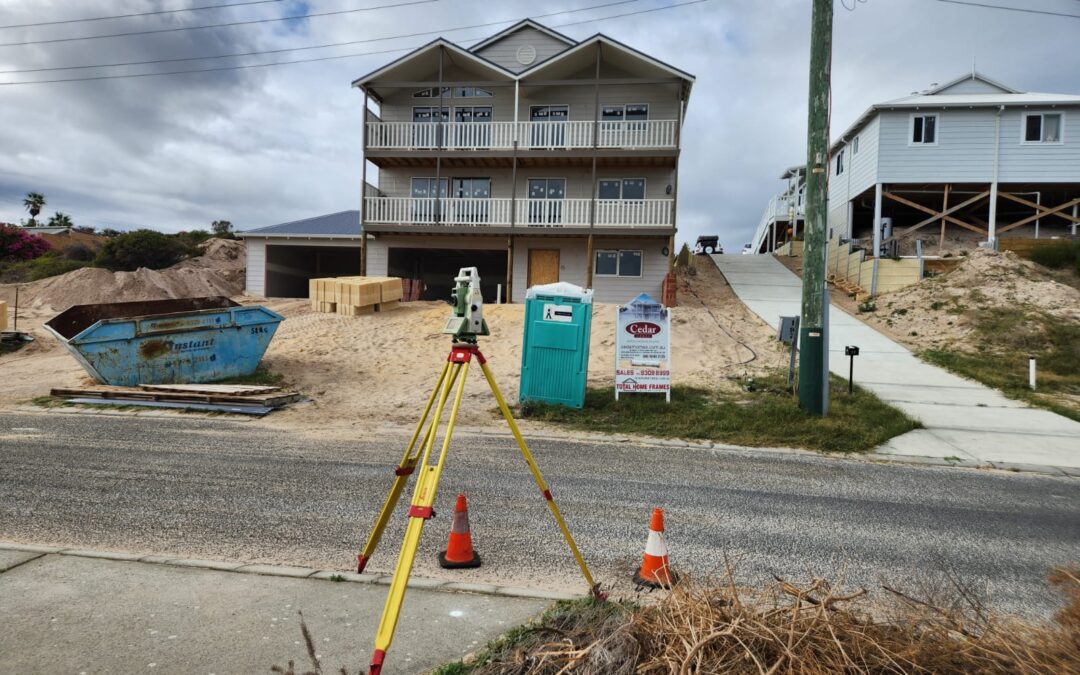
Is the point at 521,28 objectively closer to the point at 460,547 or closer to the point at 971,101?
the point at 971,101

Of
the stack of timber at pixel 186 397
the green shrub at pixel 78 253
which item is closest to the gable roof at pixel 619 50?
the stack of timber at pixel 186 397

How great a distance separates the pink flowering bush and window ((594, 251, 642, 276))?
118ft

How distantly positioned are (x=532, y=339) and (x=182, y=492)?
255 inches

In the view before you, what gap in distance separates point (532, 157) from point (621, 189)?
362 cm

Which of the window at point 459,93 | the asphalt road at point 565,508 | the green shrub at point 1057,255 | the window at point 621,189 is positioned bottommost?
the asphalt road at point 565,508

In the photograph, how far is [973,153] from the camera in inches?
945

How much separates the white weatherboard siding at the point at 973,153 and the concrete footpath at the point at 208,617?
87.0 ft

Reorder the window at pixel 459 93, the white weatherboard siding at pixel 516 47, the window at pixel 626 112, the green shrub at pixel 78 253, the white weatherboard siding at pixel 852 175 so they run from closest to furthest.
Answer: the window at pixel 626 112
the window at pixel 459 93
the white weatherboard siding at pixel 516 47
the white weatherboard siding at pixel 852 175
the green shrub at pixel 78 253

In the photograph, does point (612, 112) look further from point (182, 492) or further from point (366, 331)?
point (182, 492)

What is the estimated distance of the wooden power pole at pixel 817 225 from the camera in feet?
33.6

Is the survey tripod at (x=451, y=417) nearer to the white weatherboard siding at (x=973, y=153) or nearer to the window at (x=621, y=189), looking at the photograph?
the window at (x=621, y=189)

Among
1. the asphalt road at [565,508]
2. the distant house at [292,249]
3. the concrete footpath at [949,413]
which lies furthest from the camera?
the distant house at [292,249]

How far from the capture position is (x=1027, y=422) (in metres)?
10.5

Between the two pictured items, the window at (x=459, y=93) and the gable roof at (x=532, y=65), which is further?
the window at (x=459, y=93)
